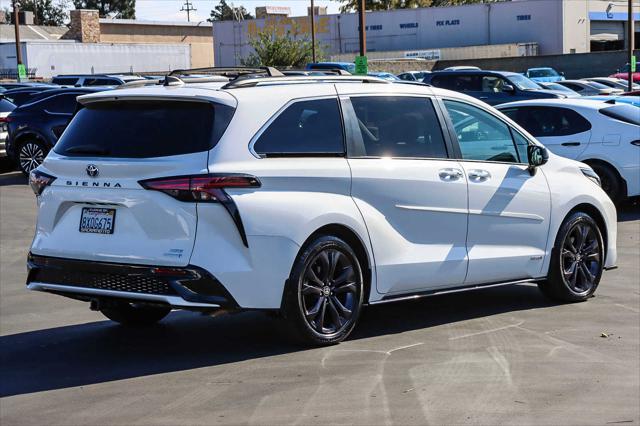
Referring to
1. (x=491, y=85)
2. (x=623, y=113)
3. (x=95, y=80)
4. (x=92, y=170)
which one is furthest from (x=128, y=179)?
(x=95, y=80)

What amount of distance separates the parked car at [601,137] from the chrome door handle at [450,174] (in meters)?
7.39

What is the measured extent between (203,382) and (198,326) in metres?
1.74

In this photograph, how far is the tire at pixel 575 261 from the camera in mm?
8609

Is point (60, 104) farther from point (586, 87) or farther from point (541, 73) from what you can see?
point (541, 73)

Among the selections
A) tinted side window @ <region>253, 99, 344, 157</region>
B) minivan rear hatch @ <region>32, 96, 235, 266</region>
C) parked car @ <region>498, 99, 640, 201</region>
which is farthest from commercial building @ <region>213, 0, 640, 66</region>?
minivan rear hatch @ <region>32, 96, 235, 266</region>

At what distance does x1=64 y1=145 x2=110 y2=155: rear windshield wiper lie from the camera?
6785mm

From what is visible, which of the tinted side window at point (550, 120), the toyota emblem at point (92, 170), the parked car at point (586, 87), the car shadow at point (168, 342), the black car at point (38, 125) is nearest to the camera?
the car shadow at point (168, 342)

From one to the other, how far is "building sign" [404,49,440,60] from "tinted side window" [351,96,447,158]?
6776 centimetres

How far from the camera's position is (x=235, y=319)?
8.18 m

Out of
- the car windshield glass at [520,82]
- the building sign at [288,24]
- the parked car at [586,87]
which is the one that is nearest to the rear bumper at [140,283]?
the car windshield glass at [520,82]

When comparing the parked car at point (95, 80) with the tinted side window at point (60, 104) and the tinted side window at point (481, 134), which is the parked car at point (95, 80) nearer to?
the tinted side window at point (60, 104)

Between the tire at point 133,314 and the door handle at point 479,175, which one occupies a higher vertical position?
the door handle at point 479,175

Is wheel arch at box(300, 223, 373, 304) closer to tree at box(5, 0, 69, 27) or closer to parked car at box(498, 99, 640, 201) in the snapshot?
parked car at box(498, 99, 640, 201)

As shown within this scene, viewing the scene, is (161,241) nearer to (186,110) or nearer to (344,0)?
(186,110)
